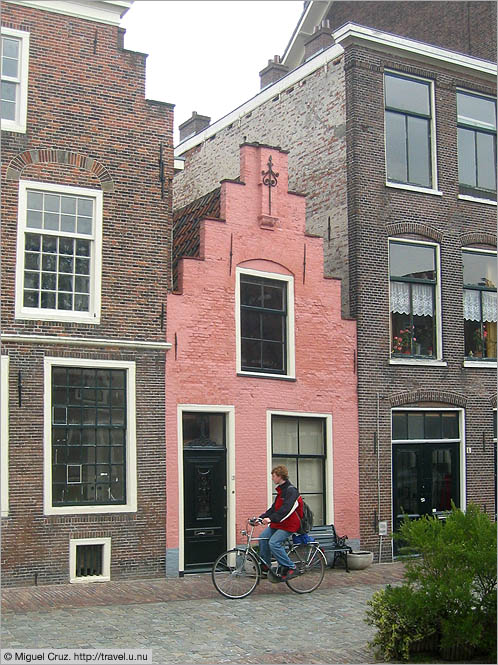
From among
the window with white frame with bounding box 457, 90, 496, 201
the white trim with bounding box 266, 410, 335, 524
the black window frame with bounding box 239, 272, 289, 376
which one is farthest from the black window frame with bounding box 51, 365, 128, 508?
the window with white frame with bounding box 457, 90, 496, 201

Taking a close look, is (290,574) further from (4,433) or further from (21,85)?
(21,85)

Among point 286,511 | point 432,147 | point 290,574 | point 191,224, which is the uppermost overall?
point 432,147

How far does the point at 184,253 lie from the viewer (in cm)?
1755

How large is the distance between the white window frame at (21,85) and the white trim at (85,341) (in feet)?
11.1

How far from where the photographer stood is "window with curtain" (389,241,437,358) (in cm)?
1884

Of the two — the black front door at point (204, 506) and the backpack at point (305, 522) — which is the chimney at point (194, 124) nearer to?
the black front door at point (204, 506)

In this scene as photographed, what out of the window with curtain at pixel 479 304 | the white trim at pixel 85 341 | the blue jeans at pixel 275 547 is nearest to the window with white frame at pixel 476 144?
the window with curtain at pixel 479 304

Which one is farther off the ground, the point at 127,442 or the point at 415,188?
the point at 415,188

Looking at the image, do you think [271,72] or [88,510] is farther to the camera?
[271,72]

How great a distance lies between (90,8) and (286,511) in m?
9.07

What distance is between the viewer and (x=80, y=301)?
15062mm

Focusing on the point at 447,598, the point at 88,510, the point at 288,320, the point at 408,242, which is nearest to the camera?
the point at 447,598

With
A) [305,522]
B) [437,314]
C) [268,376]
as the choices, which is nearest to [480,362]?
[437,314]

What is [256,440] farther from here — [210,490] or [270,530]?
[270,530]
